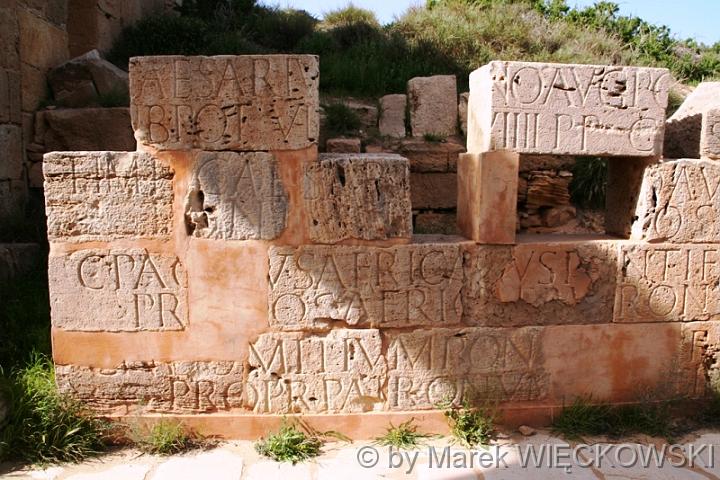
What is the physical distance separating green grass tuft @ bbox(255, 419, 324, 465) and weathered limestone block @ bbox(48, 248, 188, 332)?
846 mm

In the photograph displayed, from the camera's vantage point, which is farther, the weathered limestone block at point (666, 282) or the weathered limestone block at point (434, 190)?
the weathered limestone block at point (434, 190)

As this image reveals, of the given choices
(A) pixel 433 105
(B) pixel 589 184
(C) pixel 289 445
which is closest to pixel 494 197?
(C) pixel 289 445

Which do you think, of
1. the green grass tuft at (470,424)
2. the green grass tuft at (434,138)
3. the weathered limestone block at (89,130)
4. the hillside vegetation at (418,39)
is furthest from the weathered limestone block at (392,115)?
the green grass tuft at (470,424)

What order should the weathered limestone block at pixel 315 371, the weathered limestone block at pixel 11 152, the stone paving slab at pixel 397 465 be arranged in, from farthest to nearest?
the weathered limestone block at pixel 11 152
the weathered limestone block at pixel 315 371
the stone paving slab at pixel 397 465

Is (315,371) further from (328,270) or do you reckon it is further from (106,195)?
(106,195)

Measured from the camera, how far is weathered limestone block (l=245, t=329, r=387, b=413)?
3203 millimetres

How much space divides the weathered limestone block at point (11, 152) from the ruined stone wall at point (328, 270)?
3.13m

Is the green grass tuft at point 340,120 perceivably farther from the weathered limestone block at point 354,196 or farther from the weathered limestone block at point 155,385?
the weathered limestone block at point 155,385

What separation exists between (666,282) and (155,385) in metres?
3.14

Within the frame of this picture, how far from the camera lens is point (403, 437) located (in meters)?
3.20

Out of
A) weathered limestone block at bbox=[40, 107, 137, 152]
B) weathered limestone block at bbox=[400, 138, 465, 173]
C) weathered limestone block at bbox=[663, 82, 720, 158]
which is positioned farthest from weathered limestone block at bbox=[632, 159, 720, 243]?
weathered limestone block at bbox=[40, 107, 137, 152]

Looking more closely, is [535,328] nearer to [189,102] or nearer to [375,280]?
[375,280]

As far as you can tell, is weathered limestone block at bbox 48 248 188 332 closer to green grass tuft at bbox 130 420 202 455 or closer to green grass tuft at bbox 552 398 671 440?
green grass tuft at bbox 130 420 202 455

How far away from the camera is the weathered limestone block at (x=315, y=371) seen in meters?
3.20
